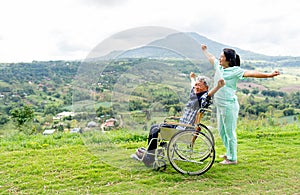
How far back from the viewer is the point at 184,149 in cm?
459

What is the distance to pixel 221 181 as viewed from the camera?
4.23m

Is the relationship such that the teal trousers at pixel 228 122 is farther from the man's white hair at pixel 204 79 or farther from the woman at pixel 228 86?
the man's white hair at pixel 204 79

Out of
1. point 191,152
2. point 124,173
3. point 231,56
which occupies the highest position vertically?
point 231,56

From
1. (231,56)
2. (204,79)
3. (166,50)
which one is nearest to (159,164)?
(204,79)

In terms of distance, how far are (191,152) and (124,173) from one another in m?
0.99

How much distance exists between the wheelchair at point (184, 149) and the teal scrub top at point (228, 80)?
338mm

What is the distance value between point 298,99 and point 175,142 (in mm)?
12744

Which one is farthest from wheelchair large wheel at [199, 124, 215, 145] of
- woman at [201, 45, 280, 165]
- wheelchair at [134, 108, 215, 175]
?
woman at [201, 45, 280, 165]

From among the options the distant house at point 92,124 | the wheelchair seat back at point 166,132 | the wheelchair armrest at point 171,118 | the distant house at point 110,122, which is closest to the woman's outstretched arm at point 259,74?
the wheelchair armrest at point 171,118

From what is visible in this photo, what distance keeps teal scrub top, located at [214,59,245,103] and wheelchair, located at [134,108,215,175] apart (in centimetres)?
34

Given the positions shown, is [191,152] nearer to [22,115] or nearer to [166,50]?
[166,50]

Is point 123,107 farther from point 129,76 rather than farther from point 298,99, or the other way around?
point 298,99

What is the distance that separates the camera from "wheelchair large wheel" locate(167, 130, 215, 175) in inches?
171

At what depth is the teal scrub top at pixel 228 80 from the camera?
14.9 feet
